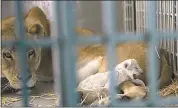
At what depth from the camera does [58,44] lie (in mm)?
677

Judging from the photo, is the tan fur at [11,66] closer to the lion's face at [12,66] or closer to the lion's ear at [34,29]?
the lion's face at [12,66]

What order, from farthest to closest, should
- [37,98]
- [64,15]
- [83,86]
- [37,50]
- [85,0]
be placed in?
[85,0]
[37,50]
[37,98]
[83,86]
[64,15]

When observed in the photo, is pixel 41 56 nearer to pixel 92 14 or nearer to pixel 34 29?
pixel 34 29

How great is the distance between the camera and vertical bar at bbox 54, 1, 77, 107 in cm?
66

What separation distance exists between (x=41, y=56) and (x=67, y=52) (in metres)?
1.45

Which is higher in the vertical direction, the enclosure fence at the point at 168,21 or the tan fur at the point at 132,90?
the enclosure fence at the point at 168,21

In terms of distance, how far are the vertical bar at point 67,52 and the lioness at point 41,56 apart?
Answer: 0.95 m

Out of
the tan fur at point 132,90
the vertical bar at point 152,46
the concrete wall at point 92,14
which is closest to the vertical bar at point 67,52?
the vertical bar at point 152,46

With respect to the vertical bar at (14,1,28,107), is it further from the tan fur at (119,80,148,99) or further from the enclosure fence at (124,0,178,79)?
the enclosure fence at (124,0,178,79)

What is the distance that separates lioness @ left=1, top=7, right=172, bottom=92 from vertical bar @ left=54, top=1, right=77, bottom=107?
95 centimetres

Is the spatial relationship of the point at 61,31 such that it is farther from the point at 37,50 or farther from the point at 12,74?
the point at 37,50

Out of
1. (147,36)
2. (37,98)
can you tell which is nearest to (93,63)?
(37,98)

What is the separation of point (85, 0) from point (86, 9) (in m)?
0.08

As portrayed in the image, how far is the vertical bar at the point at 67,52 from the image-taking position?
0.66 metres
